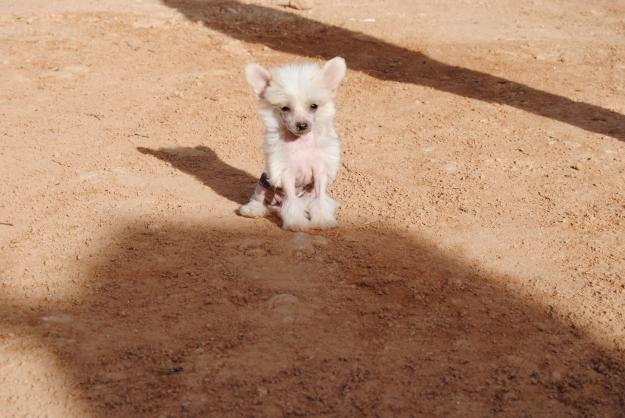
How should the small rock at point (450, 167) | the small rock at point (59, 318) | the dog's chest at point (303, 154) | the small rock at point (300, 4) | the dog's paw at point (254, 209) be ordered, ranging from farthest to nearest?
1. the small rock at point (300, 4)
2. the small rock at point (450, 167)
3. the dog's paw at point (254, 209)
4. the dog's chest at point (303, 154)
5. the small rock at point (59, 318)

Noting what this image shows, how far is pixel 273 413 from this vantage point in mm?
3674

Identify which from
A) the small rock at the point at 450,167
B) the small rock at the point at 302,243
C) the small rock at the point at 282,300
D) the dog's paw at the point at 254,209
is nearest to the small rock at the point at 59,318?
the small rock at the point at 282,300

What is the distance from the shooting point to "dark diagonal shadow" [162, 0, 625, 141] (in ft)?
27.0

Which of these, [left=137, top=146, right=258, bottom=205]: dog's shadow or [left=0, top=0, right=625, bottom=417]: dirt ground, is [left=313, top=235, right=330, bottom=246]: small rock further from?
[left=137, top=146, right=258, bottom=205]: dog's shadow

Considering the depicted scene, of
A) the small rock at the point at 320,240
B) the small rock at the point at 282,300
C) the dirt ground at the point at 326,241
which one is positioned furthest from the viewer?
the small rock at the point at 320,240

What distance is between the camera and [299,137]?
5.60 m

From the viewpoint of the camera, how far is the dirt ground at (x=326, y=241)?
3.91 m

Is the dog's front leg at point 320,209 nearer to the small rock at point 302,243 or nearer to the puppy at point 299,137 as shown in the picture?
the puppy at point 299,137

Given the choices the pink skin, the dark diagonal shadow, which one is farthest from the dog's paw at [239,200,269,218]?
the dark diagonal shadow

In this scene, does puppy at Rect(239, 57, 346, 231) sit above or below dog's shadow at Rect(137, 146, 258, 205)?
above

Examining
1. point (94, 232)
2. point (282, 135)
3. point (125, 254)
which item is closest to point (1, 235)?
point (94, 232)

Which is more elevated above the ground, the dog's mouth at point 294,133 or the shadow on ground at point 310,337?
the dog's mouth at point 294,133

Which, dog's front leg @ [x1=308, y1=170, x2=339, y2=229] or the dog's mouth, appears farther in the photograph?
dog's front leg @ [x1=308, y1=170, x2=339, y2=229]

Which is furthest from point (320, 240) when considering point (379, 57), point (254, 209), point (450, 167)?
point (379, 57)
